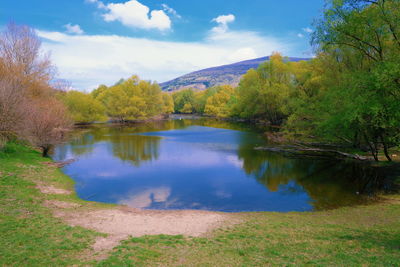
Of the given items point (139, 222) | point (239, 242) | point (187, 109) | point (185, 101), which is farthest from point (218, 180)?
point (185, 101)

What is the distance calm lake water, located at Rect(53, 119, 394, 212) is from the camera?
1939cm

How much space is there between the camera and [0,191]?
17.0 meters

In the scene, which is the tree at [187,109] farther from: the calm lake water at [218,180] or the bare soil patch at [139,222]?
the bare soil patch at [139,222]

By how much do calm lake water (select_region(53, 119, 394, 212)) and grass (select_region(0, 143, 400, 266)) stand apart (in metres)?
3.79

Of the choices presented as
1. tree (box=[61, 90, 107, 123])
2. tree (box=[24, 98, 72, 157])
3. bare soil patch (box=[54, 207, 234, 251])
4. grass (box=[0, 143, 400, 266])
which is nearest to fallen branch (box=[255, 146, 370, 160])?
grass (box=[0, 143, 400, 266])

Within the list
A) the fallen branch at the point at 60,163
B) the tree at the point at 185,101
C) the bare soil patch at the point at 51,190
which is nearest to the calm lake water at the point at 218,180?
the fallen branch at the point at 60,163

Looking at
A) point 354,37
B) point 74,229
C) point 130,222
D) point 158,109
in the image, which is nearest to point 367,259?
point 130,222

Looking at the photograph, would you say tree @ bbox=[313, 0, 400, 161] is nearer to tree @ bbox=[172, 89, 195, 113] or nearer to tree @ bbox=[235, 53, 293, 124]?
tree @ bbox=[235, 53, 293, 124]

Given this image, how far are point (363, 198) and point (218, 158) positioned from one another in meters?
17.7

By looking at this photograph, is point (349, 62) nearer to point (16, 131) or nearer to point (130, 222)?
point (130, 222)

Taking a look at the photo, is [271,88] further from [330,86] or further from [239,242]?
[239,242]

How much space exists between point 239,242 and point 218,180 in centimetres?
1377

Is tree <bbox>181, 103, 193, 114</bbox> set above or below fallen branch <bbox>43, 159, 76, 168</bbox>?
above

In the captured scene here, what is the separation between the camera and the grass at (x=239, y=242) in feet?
Result: 29.4
